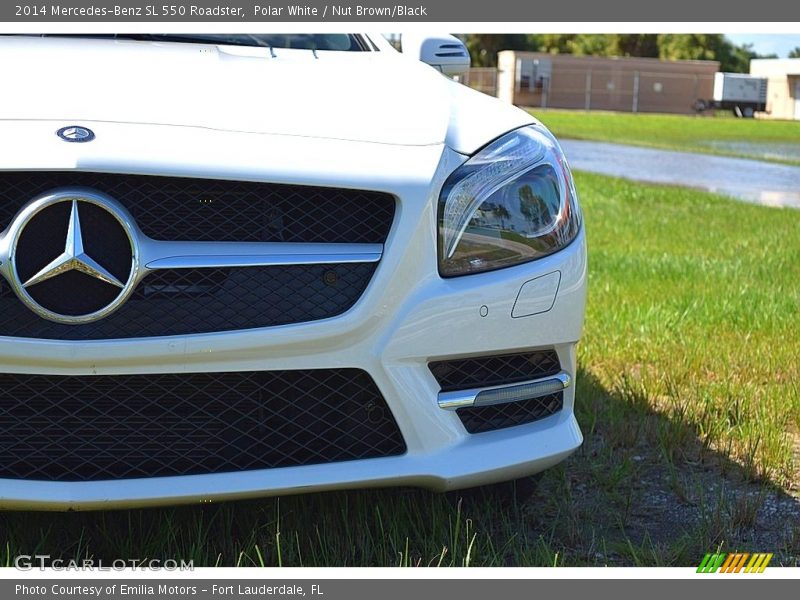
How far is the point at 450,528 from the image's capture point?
95.9 inches

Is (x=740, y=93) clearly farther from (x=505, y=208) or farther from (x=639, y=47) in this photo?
(x=505, y=208)

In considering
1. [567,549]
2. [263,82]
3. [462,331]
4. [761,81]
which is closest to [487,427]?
[462,331]

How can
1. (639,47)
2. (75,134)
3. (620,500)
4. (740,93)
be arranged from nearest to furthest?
(75,134)
(620,500)
(740,93)
(639,47)

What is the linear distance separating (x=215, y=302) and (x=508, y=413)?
2.25 feet

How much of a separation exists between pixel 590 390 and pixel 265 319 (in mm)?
1886

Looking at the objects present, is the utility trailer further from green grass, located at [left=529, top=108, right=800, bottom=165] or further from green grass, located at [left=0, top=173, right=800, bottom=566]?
green grass, located at [left=0, top=173, right=800, bottom=566]

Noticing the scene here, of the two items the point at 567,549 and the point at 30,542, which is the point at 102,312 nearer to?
the point at 30,542

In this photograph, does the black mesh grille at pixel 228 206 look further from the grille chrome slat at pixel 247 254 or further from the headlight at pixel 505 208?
the headlight at pixel 505 208

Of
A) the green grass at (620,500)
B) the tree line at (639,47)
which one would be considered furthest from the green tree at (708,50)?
the green grass at (620,500)

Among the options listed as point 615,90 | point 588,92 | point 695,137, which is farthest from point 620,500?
point 615,90

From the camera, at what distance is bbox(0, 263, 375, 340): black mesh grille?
1966 millimetres

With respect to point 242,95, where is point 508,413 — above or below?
below

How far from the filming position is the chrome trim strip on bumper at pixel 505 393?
2162 millimetres

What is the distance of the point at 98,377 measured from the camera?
2.02 metres
